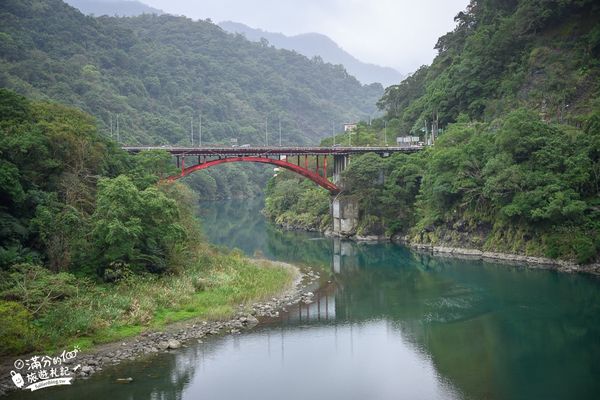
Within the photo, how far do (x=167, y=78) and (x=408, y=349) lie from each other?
99.3 metres

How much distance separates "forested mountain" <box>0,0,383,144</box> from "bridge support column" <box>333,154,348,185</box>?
32782mm

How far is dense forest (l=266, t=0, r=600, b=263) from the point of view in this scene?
33562 mm

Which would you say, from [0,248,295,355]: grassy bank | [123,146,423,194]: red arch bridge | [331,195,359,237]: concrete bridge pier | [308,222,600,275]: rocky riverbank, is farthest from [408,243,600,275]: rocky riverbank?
[0,248,295,355]: grassy bank

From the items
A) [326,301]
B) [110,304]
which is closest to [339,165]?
[326,301]

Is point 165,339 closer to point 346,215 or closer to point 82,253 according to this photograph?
point 82,253

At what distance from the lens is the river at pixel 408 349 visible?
17797mm

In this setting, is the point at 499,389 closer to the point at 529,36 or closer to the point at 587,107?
the point at 587,107

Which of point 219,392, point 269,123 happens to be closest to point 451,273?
point 219,392

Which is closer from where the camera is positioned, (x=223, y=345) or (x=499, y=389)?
(x=499, y=389)

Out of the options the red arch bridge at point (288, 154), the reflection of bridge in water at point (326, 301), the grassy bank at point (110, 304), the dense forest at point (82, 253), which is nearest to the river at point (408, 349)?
the reflection of bridge in water at point (326, 301)

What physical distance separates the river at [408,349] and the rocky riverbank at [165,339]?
1.51 ft

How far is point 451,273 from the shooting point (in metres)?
34.6

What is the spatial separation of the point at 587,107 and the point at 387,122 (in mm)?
35448

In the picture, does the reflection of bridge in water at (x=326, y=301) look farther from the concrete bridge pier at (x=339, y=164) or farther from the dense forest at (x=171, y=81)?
the dense forest at (x=171, y=81)
